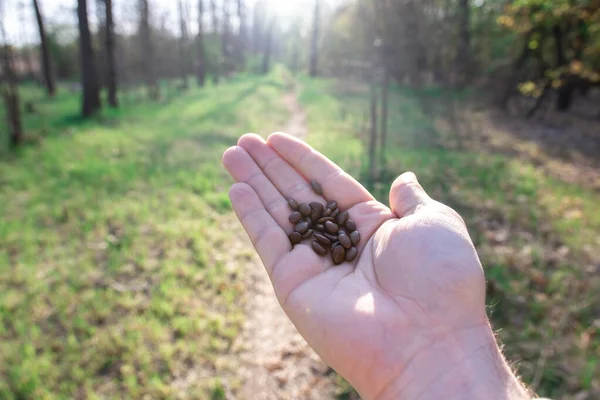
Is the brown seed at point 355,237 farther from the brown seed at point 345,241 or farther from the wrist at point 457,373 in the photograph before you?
the wrist at point 457,373

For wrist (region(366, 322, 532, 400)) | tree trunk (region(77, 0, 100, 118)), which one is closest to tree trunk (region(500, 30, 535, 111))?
tree trunk (region(77, 0, 100, 118))

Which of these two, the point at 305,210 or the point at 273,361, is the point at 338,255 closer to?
the point at 305,210

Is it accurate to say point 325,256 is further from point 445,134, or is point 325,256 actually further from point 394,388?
point 445,134

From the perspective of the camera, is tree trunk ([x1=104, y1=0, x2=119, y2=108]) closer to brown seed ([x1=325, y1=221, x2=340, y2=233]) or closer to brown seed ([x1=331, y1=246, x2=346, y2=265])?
brown seed ([x1=325, y1=221, x2=340, y2=233])

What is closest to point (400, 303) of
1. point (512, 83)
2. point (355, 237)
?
point (355, 237)

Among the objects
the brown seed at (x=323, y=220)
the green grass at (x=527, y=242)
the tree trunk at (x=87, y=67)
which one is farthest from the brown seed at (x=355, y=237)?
the tree trunk at (x=87, y=67)

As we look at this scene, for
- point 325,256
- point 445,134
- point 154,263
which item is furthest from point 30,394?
point 445,134

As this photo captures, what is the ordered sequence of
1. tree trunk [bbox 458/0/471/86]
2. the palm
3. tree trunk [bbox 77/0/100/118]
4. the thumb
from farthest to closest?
tree trunk [bbox 458/0/471/86]
tree trunk [bbox 77/0/100/118]
the thumb
the palm
